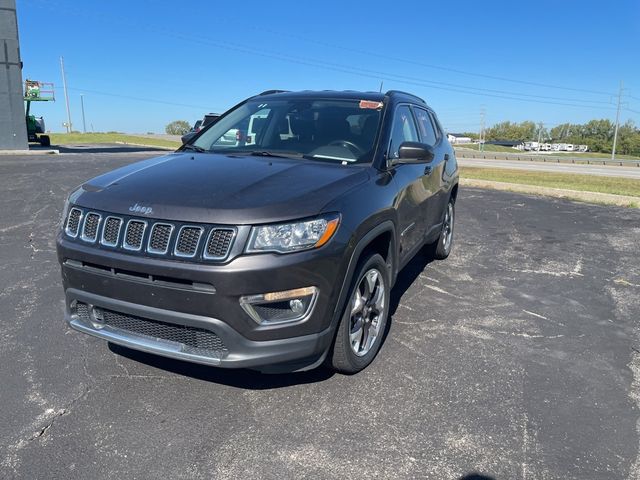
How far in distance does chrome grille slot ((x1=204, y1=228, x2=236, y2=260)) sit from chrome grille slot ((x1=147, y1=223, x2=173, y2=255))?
9.2 inches

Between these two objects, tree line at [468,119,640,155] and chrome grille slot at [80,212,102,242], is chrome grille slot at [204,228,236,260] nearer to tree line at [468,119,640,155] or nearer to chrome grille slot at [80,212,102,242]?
chrome grille slot at [80,212,102,242]

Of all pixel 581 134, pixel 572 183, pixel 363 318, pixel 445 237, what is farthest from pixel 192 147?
pixel 581 134

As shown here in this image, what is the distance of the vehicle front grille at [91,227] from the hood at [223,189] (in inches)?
2.6

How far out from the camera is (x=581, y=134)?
153m

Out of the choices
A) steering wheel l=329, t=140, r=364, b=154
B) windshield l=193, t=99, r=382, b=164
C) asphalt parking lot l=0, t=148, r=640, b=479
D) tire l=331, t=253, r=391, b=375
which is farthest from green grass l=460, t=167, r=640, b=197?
tire l=331, t=253, r=391, b=375

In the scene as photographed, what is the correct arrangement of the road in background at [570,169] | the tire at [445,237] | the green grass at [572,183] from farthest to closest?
1. the road in background at [570,169]
2. the green grass at [572,183]
3. the tire at [445,237]

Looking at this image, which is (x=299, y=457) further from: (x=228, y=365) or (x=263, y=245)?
(x=263, y=245)

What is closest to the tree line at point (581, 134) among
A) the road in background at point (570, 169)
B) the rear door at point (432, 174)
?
the road in background at point (570, 169)

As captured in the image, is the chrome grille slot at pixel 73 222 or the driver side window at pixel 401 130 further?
the driver side window at pixel 401 130

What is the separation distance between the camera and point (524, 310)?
16.0 feet

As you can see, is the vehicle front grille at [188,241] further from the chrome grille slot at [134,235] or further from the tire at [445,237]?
the tire at [445,237]

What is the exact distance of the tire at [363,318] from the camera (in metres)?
3.24

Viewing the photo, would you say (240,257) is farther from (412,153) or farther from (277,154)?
(412,153)

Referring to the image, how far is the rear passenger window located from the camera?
532 cm
